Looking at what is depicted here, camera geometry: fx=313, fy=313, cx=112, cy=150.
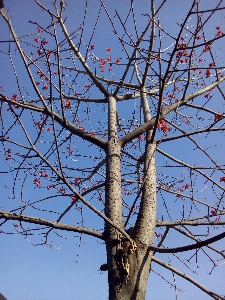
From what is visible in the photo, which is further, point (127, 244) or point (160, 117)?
point (160, 117)

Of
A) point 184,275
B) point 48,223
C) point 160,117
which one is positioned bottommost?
point 48,223

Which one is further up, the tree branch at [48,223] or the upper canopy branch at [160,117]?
the upper canopy branch at [160,117]

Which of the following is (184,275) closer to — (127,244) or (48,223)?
(127,244)

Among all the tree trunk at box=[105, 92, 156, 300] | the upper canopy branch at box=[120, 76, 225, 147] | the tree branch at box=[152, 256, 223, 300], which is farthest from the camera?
the upper canopy branch at box=[120, 76, 225, 147]

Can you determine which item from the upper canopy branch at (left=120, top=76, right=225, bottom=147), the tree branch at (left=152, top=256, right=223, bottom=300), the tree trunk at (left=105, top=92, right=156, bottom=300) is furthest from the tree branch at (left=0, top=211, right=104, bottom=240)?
the upper canopy branch at (left=120, top=76, right=225, bottom=147)

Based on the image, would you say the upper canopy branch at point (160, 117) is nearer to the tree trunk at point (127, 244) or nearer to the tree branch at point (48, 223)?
the tree trunk at point (127, 244)

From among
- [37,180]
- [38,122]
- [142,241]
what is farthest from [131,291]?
[38,122]

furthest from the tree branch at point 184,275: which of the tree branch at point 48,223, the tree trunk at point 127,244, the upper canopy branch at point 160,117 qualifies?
the upper canopy branch at point 160,117

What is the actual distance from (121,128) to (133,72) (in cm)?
78

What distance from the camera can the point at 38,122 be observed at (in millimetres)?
3820

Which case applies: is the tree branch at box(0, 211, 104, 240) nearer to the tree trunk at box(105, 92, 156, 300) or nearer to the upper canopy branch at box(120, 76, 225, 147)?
the tree trunk at box(105, 92, 156, 300)

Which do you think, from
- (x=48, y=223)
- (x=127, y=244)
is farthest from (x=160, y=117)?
(x=48, y=223)

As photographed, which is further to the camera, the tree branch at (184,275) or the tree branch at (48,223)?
the tree branch at (184,275)

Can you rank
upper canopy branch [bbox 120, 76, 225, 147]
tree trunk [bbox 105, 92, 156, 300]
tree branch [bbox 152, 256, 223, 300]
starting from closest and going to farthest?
tree trunk [bbox 105, 92, 156, 300]
tree branch [bbox 152, 256, 223, 300]
upper canopy branch [bbox 120, 76, 225, 147]
